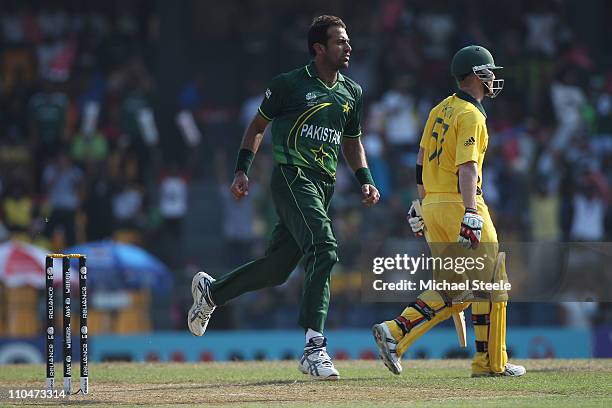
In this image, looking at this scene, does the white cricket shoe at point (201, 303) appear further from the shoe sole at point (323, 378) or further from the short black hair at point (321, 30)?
the short black hair at point (321, 30)

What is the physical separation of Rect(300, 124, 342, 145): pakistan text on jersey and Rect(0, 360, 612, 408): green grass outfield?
6.05 feet

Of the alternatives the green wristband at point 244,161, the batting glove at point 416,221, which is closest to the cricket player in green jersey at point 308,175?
the green wristband at point 244,161

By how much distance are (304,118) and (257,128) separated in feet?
1.28

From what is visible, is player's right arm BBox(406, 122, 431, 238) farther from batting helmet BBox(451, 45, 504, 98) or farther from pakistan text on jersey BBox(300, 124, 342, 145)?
pakistan text on jersey BBox(300, 124, 342, 145)

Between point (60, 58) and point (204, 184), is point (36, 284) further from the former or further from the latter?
point (60, 58)

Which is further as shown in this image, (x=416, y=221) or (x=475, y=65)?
(x=416, y=221)

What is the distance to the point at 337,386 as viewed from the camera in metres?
9.96

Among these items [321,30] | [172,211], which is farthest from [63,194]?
[321,30]

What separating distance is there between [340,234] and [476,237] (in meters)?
12.0

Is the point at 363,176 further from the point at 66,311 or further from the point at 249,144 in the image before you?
the point at 66,311

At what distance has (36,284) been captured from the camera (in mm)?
20328

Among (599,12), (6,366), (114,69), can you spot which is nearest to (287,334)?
(6,366)

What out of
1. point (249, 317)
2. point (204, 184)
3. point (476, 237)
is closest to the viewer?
point (476, 237)

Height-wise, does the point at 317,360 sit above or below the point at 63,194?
below
